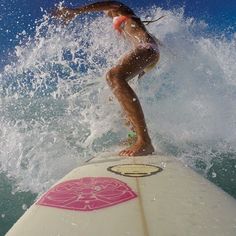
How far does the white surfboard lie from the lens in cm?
150

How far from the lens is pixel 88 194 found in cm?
190

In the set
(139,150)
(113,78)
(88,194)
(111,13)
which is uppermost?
(111,13)

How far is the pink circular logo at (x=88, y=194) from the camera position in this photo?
177 centimetres

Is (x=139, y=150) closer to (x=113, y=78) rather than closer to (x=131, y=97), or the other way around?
(x=131, y=97)

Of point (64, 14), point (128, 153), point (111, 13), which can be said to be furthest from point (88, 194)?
point (111, 13)

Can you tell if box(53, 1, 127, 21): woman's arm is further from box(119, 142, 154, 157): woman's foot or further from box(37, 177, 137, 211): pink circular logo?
box(37, 177, 137, 211): pink circular logo

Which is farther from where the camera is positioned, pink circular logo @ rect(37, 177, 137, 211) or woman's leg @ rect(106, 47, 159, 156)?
woman's leg @ rect(106, 47, 159, 156)

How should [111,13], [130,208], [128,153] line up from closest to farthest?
[130,208], [128,153], [111,13]

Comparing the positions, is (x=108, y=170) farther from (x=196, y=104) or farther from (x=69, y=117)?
(x=196, y=104)

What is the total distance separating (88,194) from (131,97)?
1704 millimetres

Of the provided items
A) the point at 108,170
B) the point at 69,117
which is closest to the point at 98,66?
the point at 69,117

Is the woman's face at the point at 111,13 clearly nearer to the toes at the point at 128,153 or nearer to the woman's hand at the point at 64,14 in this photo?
the woman's hand at the point at 64,14

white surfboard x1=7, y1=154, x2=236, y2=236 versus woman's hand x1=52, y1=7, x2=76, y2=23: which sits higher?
woman's hand x1=52, y1=7, x2=76, y2=23

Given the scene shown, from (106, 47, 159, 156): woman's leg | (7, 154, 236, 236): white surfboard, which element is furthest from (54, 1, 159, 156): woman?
(7, 154, 236, 236): white surfboard
